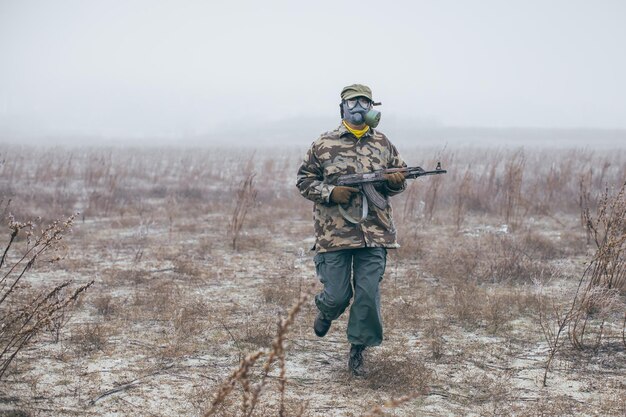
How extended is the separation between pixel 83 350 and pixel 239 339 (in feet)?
3.56

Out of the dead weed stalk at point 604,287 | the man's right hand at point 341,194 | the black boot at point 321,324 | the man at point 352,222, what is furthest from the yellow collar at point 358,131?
the dead weed stalk at point 604,287

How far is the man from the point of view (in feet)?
12.3

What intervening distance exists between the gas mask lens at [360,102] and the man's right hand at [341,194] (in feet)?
1.80

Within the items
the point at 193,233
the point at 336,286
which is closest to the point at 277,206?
the point at 193,233

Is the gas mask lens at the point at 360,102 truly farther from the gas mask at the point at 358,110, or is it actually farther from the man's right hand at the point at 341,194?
the man's right hand at the point at 341,194

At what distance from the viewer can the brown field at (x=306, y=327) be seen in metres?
3.44

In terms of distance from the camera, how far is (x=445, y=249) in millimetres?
7445

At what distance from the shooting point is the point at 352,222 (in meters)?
3.79

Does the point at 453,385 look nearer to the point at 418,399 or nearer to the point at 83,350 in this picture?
the point at 418,399

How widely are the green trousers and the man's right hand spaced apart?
334mm

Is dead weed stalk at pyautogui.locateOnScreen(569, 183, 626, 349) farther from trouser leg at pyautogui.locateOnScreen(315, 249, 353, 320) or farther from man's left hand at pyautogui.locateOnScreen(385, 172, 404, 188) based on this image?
trouser leg at pyautogui.locateOnScreen(315, 249, 353, 320)

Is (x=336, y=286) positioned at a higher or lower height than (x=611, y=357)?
higher

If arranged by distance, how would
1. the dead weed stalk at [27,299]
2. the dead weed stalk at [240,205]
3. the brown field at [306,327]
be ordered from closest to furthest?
1. the dead weed stalk at [27,299]
2. the brown field at [306,327]
3. the dead weed stalk at [240,205]

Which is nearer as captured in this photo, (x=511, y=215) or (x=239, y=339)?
(x=239, y=339)
